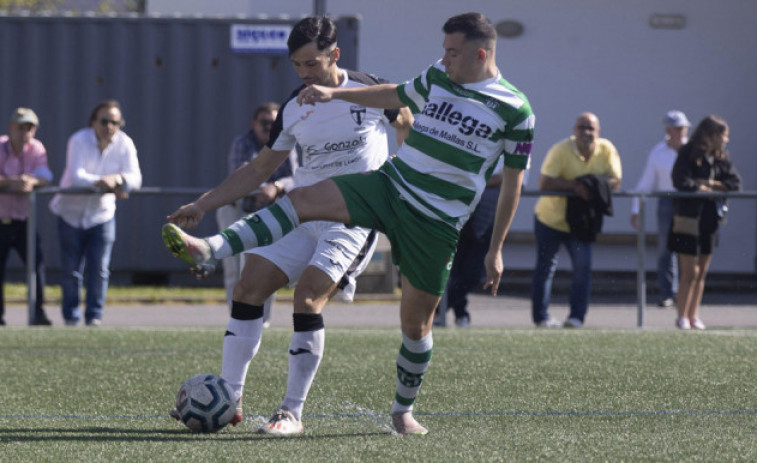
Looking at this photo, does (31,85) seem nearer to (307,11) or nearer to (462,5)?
(307,11)

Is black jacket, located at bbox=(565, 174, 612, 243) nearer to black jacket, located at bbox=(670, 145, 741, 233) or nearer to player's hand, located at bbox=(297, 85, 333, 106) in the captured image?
black jacket, located at bbox=(670, 145, 741, 233)

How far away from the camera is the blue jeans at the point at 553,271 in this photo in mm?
11688

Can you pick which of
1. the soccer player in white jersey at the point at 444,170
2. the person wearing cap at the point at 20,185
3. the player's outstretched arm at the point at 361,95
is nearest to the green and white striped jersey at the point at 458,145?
the soccer player in white jersey at the point at 444,170

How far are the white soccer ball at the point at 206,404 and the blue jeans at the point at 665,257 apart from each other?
23.3 ft

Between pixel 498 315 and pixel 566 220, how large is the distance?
3.94 feet

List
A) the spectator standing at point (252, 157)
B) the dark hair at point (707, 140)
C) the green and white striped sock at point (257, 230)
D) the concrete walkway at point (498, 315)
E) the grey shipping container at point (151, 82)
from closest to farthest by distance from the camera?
the green and white striped sock at point (257, 230)
the spectator standing at point (252, 157)
the dark hair at point (707, 140)
the concrete walkway at point (498, 315)
the grey shipping container at point (151, 82)

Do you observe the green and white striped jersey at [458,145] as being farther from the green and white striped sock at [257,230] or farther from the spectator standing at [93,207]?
the spectator standing at [93,207]

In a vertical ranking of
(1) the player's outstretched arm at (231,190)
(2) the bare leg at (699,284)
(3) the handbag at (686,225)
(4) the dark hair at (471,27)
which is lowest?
(2) the bare leg at (699,284)

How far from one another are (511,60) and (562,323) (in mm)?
7093

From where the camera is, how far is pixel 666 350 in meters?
9.57

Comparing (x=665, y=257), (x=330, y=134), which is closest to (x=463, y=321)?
(x=665, y=257)

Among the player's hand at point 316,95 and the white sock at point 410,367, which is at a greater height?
the player's hand at point 316,95

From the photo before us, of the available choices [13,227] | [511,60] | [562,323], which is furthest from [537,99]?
[13,227]

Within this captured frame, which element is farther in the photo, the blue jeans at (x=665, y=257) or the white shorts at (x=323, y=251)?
the blue jeans at (x=665, y=257)
